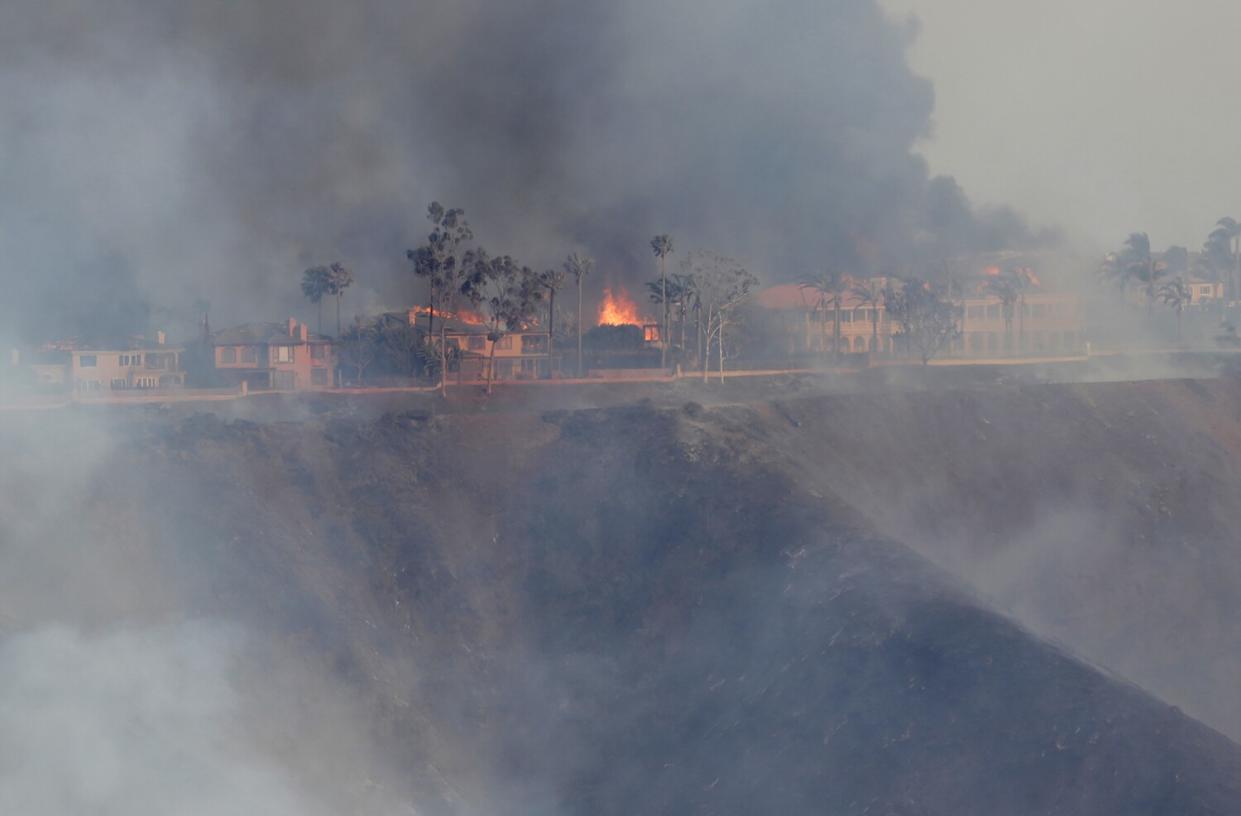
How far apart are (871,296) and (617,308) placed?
28.3m

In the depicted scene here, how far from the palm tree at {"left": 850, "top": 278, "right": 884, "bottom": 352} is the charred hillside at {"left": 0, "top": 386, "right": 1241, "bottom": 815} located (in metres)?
50.3

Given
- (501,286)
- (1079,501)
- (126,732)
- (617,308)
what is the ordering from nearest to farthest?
(126,732) → (1079,501) → (501,286) → (617,308)

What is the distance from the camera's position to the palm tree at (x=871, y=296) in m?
120

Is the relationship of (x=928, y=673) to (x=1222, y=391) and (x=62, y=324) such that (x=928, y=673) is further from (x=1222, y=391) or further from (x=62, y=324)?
(x=62, y=324)

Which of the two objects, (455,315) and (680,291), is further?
(455,315)

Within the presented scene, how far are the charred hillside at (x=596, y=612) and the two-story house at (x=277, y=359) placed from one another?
32.0 m

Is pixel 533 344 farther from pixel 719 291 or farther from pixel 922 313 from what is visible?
pixel 922 313

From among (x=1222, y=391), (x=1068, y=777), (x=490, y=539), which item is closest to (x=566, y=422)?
(x=490, y=539)

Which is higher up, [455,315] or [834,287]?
[834,287]

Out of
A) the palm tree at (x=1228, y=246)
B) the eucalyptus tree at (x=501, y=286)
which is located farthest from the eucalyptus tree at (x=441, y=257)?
the palm tree at (x=1228, y=246)

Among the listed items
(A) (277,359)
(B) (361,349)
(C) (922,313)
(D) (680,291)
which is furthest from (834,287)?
(A) (277,359)

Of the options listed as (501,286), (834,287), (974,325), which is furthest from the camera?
(974,325)

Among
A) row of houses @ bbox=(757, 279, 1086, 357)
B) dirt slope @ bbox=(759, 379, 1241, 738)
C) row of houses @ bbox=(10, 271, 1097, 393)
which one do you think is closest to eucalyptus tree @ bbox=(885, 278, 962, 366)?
row of houses @ bbox=(10, 271, 1097, 393)

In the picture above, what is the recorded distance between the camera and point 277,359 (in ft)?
325
